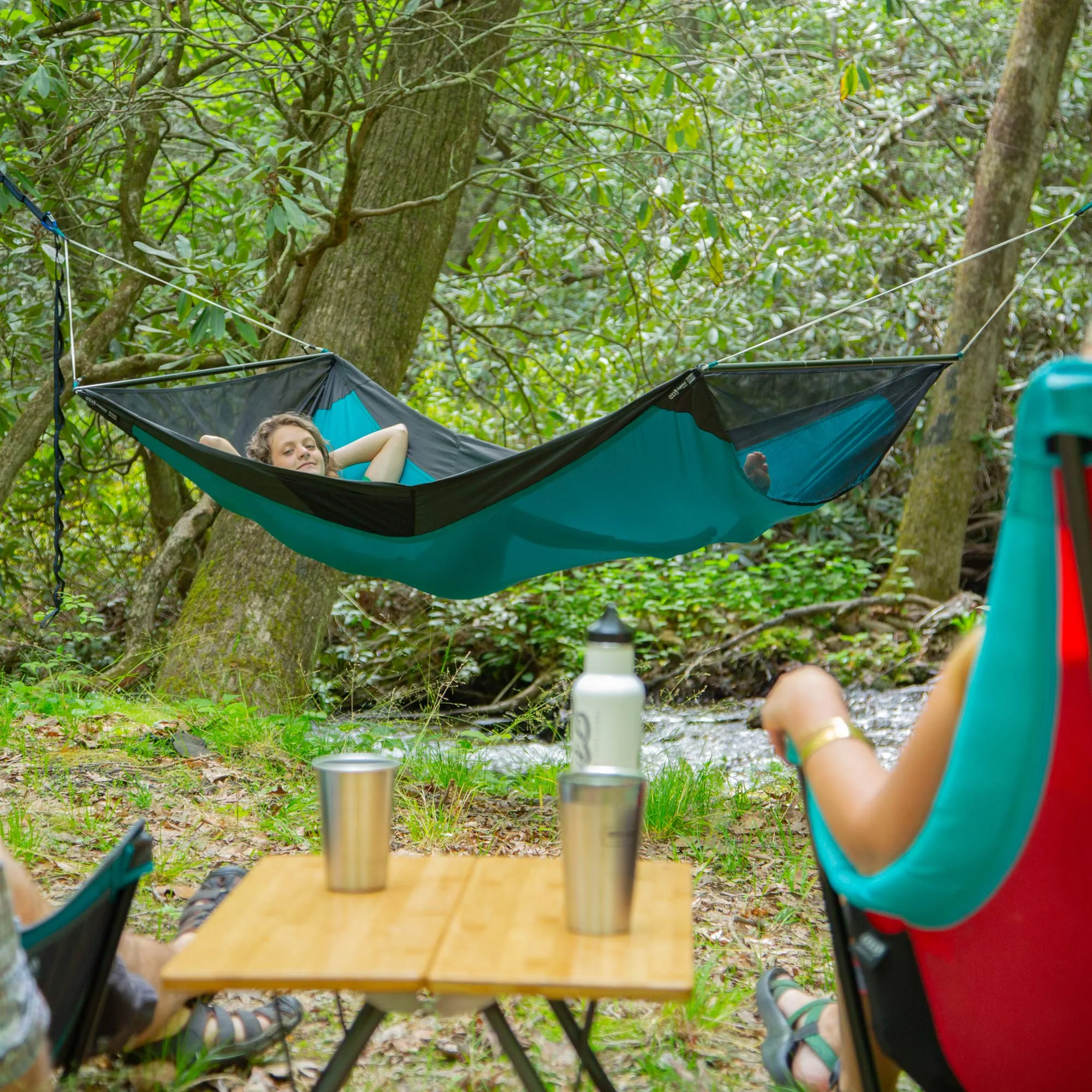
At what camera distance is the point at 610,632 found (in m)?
0.98

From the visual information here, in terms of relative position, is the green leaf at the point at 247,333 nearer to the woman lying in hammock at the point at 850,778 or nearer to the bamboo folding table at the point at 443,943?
the bamboo folding table at the point at 443,943

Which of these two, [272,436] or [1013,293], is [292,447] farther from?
[1013,293]

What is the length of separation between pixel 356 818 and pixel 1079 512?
23.9 inches

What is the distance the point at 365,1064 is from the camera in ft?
4.58

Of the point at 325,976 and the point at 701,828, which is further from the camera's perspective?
the point at 701,828

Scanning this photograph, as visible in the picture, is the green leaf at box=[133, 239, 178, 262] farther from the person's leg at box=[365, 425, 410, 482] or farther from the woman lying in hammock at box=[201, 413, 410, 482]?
the person's leg at box=[365, 425, 410, 482]

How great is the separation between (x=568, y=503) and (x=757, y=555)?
3.19 m

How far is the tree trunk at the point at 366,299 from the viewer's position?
3199 millimetres

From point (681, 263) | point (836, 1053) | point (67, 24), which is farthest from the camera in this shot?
point (681, 263)

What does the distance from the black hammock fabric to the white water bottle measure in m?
1.19

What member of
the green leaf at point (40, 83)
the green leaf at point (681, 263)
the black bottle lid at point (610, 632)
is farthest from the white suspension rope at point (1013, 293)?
the green leaf at point (40, 83)

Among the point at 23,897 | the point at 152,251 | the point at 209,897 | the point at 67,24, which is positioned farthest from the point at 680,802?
the point at 67,24

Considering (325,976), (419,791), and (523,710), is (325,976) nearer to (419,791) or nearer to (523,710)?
(419,791)

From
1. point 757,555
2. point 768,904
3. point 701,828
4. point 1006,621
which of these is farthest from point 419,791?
point 757,555
